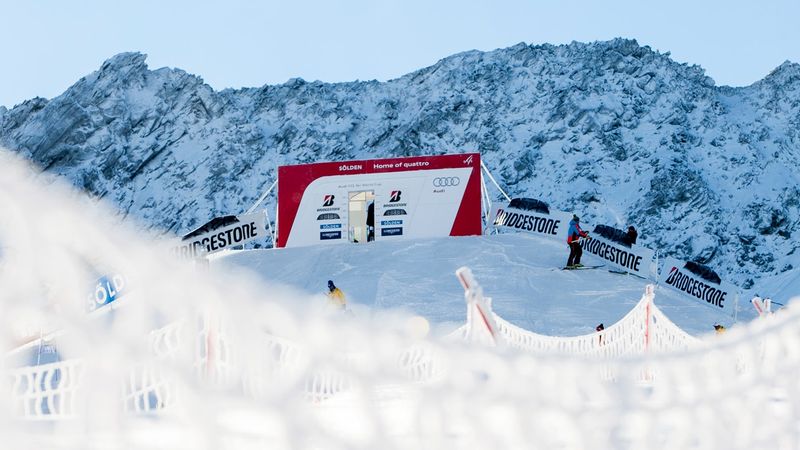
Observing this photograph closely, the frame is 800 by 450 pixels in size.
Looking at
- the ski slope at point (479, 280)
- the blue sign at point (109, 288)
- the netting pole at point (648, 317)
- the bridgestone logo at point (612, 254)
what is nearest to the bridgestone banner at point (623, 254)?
the bridgestone logo at point (612, 254)

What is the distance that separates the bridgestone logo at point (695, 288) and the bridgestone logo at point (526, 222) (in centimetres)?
427

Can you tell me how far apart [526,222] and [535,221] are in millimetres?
294

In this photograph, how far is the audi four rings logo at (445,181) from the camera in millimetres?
27109

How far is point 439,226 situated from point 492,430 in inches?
909

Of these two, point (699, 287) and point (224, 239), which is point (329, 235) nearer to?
point (224, 239)

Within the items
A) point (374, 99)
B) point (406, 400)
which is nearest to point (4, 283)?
point (406, 400)

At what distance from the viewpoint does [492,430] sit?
12.9 ft

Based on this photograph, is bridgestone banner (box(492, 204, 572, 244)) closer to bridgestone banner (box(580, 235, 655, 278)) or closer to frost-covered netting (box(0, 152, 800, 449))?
bridgestone banner (box(580, 235, 655, 278))

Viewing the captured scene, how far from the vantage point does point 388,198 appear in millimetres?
27234

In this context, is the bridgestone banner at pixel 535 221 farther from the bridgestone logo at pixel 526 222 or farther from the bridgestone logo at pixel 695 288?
the bridgestone logo at pixel 695 288

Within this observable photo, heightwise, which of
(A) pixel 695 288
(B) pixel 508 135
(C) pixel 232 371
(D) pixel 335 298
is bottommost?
(A) pixel 695 288

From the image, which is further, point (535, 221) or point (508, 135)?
point (508, 135)

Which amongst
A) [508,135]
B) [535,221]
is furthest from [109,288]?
[508,135]

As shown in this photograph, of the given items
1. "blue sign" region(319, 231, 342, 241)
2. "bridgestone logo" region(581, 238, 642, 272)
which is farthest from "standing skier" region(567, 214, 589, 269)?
"blue sign" region(319, 231, 342, 241)
